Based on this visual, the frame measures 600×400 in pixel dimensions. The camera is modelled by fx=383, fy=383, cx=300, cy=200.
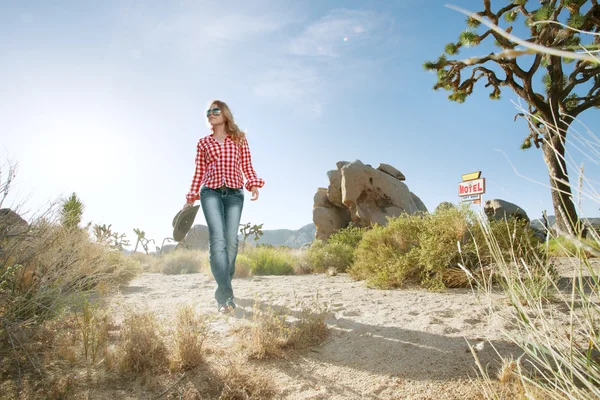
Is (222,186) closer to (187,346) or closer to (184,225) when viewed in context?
(187,346)

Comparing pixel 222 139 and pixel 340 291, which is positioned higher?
pixel 222 139

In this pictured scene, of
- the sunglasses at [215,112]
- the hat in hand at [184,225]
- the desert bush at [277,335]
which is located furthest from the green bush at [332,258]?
the desert bush at [277,335]

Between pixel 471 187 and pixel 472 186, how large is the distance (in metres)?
0.05

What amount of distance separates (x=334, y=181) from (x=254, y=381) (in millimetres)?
14711

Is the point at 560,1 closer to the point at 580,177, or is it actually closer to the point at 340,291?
the point at 340,291

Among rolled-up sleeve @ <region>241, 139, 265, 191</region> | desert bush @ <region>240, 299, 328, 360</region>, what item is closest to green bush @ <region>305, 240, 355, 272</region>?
rolled-up sleeve @ <region>241, 139, 265, 191</region>

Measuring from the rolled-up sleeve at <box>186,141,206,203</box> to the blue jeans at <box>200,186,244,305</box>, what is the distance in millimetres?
184

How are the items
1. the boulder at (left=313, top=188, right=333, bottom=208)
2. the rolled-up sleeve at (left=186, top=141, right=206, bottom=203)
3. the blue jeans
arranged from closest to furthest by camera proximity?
the blue jeans < the rolled-up sleeve at (left=186, top=141, right=206, bottom=203) < the boulder at (left=313, top=188, right=333, bottom=208)

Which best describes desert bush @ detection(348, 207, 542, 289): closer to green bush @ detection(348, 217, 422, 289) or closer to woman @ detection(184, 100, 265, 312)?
green bush @ detection(348, 217, 422, 289)

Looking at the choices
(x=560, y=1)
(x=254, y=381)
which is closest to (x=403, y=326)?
(x=254, y=381)

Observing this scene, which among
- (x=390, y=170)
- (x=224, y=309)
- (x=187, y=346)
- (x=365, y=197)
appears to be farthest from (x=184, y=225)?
(x=390, y=170)

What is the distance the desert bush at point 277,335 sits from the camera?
284cm

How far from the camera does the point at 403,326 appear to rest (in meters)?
3.54

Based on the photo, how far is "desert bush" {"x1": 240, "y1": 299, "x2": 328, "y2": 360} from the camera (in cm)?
284
